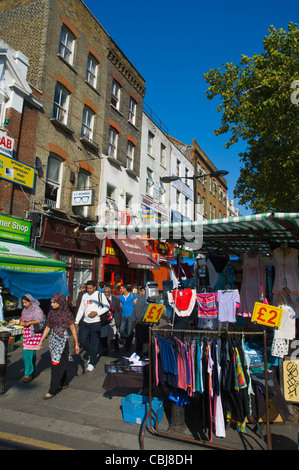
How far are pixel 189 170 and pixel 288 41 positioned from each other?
1944cm

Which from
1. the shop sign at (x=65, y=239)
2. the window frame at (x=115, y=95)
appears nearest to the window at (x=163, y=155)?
the window frame at (x=115, y=95)

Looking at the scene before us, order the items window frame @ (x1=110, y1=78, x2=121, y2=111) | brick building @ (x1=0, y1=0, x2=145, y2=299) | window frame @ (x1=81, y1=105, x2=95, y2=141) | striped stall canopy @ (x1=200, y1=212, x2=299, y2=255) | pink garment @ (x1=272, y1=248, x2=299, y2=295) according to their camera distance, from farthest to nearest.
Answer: window frame @ (x1=110, y1=78, x2=121, y2=111) < window frame @ (x1=81, y1=105, x2=95, y2=141) < brick building @ (x1=0, y1=0, x2=145, y2=299) < pink garment @ (x1=272, y1=248, x2=299, y2=295) < striped stall canopy @ (x1=200, y1=212, x2=299, y2=255)

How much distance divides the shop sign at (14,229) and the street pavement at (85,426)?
20.4ft

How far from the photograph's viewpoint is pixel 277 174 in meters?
13.6

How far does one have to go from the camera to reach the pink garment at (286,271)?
5773 millimetres

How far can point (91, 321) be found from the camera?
7.62 meters

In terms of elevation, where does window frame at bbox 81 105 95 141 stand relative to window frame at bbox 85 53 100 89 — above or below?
below

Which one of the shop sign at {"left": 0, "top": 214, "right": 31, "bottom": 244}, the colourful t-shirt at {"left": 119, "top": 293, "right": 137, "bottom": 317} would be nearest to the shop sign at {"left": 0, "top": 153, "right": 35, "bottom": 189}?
the shop sign at {"left": 0, "top": 214, "right": 31, "bottom": 244}

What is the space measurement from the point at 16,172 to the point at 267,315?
1048 cm

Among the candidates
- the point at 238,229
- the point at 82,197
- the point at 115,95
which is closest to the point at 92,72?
the point at 115,95

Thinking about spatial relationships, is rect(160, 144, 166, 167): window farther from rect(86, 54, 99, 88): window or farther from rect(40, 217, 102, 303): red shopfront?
rect(40, 217, 102, 303): red shopfront

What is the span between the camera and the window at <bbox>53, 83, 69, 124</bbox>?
14.7 metres

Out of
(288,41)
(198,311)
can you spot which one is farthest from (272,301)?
(288,41)

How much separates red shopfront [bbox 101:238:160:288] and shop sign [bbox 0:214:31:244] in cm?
536
